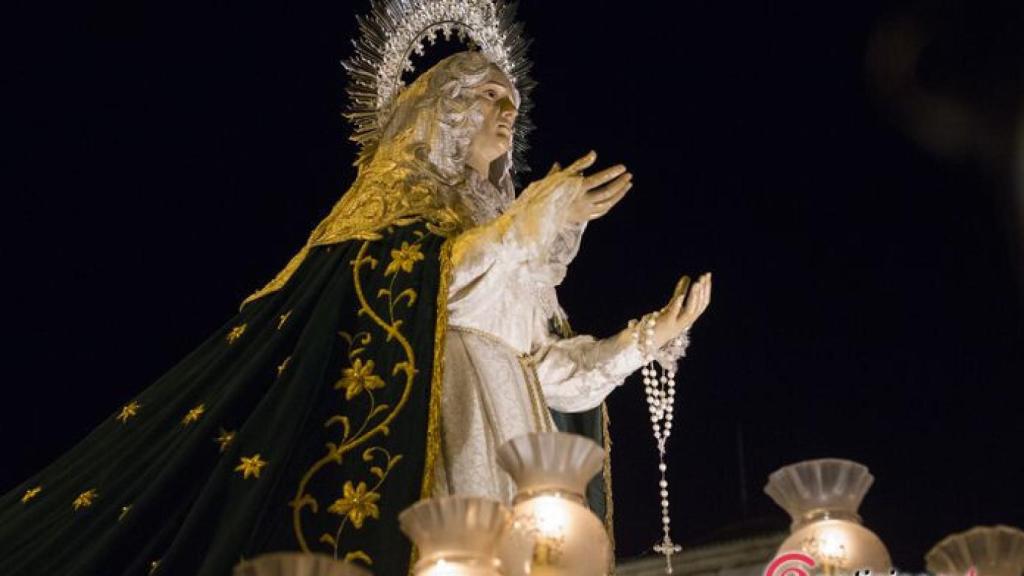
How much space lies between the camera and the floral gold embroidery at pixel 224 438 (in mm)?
3766

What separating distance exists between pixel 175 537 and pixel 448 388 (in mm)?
796

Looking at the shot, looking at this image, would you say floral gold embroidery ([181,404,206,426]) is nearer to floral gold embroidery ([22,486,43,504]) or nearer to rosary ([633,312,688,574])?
floral gold embroidery ([22,486,43,504])

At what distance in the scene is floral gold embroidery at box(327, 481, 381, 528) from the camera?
11.6 ft

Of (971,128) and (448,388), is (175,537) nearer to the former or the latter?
(448,388)

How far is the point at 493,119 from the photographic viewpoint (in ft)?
15.5

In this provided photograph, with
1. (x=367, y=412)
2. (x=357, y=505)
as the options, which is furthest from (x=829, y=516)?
(x=367, y=412)

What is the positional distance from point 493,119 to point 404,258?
78 cm

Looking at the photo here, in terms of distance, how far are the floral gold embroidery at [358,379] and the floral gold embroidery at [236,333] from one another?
39cm

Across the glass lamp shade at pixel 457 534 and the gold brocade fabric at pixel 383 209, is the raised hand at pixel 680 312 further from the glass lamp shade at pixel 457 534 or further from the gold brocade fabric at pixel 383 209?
the glass lamp shade at pixel 457 534

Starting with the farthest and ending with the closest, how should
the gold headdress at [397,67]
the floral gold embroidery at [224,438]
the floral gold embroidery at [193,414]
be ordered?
1. the gold headdress at [397,67]
2. the floral gold embroidery at [193,414]
3. the floral gold embroidery at [224,438]

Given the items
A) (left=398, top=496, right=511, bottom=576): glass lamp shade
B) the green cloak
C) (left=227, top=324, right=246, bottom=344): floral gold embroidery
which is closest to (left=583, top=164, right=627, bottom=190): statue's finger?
the green cloak

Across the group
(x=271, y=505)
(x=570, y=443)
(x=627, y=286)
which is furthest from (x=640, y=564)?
(x=570, y=443)

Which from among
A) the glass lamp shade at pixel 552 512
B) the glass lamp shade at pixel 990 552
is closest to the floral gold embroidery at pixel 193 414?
the glass lamp shade at pixel 552 512

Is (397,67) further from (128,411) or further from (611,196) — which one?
(128,411)
